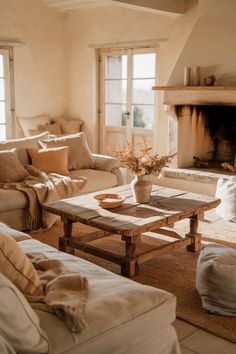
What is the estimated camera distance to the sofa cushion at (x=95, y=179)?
508 cm

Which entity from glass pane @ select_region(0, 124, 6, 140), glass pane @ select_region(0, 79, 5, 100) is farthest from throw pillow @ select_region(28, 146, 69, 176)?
glass pane @ select_region(0, 79, 5, 100)

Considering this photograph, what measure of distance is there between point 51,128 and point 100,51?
1.51m

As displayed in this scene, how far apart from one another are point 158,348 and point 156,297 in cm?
23

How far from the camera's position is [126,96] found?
749cm

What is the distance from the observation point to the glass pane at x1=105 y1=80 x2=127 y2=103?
297 inches

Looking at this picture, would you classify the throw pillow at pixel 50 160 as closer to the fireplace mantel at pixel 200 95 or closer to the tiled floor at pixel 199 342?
the fireplace mantel at pixel 200 95

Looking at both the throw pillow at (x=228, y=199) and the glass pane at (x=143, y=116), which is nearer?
the throw pillow at (x=228, y=199)

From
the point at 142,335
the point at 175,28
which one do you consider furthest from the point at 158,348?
the point at 175,28

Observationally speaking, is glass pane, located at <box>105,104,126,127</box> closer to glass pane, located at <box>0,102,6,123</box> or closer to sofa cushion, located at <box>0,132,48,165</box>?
glass pane, located at <box>0,102,6,123</box>

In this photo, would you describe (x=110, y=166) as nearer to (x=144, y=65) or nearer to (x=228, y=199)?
(x=228, y=199)

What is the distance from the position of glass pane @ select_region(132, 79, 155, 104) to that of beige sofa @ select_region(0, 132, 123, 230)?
192 cm

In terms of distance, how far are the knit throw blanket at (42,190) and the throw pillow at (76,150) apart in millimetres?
513

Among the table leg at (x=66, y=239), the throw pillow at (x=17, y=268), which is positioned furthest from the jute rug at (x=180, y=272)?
the throw pillow at (x=17, y=268)

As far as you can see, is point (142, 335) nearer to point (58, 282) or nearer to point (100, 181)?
point (58, 282)
